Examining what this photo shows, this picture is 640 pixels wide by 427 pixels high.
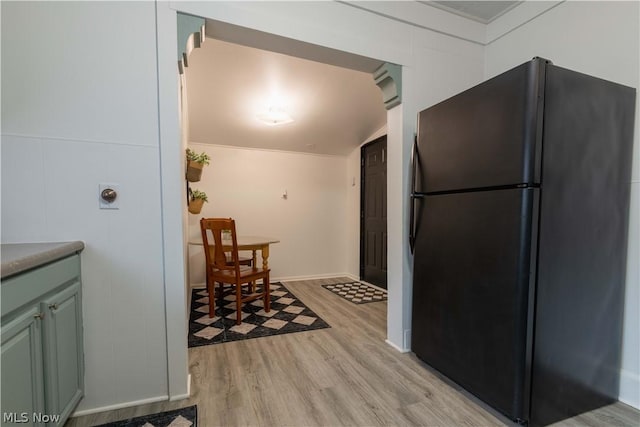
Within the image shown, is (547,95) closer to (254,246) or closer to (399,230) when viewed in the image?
(399,230)

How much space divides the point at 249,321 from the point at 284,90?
95.3 inches

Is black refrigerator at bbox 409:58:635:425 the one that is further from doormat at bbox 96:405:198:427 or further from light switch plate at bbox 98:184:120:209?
light switch plate at bbox 98:184:120:209

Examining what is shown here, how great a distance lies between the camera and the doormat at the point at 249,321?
244cm

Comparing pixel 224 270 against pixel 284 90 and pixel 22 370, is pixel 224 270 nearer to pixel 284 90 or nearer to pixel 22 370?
pixel 22 370

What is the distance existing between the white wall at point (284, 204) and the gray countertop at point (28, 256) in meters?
2.77

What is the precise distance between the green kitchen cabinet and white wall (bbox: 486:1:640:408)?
2.72 m

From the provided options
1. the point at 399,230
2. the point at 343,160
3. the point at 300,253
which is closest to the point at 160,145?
the point at 399,230

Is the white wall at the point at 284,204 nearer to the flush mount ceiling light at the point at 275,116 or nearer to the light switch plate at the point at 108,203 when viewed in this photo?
the flush mount ceiling light at the point at 275,116

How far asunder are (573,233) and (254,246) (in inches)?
99.2

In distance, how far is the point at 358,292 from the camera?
3836mm

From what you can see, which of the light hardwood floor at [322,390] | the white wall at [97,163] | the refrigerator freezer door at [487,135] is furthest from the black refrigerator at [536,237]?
the white wall at [97,163]

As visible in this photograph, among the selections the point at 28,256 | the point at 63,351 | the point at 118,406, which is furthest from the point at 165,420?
the point at 28,256

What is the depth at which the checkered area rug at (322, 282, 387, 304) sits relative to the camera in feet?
11.6

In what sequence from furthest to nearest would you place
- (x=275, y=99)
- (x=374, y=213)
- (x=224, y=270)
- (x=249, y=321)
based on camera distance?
(x=374, y=213)
(x=275, y=99)
(x=224, y=270)
(x=249, y=321)
